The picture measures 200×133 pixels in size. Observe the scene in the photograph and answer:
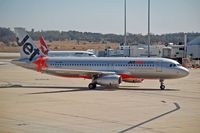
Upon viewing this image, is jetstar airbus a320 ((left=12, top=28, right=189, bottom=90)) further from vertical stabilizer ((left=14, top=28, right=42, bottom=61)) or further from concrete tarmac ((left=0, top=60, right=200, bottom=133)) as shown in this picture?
concrete tarmac ((left=0, top=60, right=200, bottom=133))

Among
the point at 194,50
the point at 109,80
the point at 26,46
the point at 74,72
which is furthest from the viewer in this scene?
the point at 194,50

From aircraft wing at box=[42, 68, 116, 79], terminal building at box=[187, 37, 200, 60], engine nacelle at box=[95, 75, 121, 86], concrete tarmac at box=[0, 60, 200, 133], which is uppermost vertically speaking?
terminal building at box=[187, 37, 200, 60]

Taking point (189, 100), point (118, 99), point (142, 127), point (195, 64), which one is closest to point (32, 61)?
point (118, 99)

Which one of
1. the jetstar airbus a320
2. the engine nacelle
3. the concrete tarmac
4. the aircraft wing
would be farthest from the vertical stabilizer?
the concrete tarmac

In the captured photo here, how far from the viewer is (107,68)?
36.6 meters

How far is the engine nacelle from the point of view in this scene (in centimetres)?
3434

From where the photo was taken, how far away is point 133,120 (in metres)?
18.5

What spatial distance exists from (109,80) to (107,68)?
7.75 feet

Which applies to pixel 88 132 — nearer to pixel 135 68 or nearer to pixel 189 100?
pixel 189 100

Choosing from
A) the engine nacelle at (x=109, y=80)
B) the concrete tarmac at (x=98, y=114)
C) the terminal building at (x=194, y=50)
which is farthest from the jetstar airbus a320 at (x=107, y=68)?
the terminal building at (x=194, y=50)

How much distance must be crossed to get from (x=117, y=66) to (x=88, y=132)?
2105 cm

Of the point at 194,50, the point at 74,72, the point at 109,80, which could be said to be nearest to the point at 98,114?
the point at 109,80

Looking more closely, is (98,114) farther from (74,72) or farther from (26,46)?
(26,46)

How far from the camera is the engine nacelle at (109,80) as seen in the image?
1352 inches
